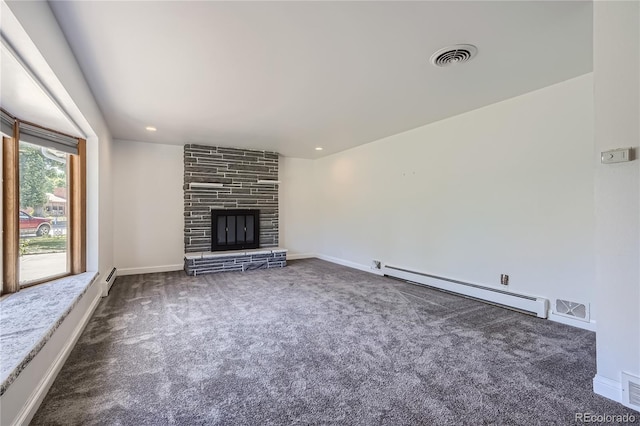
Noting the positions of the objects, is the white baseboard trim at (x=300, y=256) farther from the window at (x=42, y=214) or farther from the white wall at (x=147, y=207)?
the window at (x=42, y=214)

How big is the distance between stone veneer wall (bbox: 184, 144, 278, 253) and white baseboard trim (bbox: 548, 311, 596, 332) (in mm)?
4778

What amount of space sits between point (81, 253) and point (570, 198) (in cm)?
521

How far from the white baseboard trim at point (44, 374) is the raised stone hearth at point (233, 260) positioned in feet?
7.89

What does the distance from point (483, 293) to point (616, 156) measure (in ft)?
7.41

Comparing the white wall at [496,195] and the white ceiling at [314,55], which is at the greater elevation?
the white ceiling at [314,55]

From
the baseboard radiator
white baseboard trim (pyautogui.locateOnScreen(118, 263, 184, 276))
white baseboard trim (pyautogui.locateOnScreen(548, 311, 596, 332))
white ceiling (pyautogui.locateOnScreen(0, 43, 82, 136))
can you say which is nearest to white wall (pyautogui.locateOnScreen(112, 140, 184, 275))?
white baseboard trim (pyautogui.locateOnScreen(118, 263, 184, 276))

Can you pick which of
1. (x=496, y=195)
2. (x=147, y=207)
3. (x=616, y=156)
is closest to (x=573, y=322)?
(x=496, y=195)

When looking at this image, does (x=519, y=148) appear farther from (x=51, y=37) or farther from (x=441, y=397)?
(x=51, y=37)

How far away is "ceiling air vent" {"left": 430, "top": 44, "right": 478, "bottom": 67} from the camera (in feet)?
7.36

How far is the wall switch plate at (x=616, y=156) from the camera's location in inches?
66.1

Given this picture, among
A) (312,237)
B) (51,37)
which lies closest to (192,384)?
(51,37)

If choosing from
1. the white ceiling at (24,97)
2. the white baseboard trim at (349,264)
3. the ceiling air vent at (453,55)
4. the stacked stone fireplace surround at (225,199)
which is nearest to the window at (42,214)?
the white ceiling at (24,97)

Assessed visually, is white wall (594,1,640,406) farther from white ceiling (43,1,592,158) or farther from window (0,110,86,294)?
window (0,110,86,294)

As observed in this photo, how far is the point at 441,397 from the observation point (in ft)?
5.78
